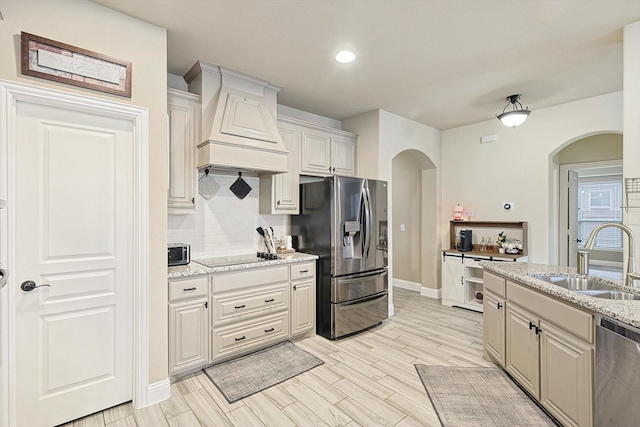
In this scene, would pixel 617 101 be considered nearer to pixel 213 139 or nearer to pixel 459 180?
pixel 459 180

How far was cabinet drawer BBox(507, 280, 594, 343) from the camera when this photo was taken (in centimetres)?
174

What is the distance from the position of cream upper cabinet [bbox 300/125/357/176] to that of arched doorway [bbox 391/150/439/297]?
117 cm

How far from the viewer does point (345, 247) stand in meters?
3.50

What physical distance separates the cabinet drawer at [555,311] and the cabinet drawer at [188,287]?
2.50 meters

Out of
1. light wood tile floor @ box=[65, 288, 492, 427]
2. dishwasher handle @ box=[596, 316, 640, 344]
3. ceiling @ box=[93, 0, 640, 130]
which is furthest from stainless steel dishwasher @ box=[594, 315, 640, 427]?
ceiling @ box=[93, 0, 640, 130]

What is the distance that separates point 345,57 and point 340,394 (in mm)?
2798

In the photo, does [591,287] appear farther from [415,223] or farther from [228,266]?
[415,223]

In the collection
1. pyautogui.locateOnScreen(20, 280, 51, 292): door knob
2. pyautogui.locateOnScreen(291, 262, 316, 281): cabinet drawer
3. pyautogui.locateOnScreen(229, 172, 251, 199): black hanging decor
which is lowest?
pyautogui.locateOnScreen(291, 262, 316, 281): cabinet drawer

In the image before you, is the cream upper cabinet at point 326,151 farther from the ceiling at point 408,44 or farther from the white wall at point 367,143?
the ceiling at point 408,44

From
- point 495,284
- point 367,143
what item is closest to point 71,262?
point 495,284

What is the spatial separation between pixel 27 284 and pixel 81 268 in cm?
27

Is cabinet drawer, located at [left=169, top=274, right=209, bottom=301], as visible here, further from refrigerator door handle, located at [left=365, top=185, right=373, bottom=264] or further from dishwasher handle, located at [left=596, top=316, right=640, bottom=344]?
dishwasher handle, located at [left=596, top=316, right=640, bottom=344]

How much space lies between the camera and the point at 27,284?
1.89m

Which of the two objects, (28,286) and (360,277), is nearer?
(28,286)
